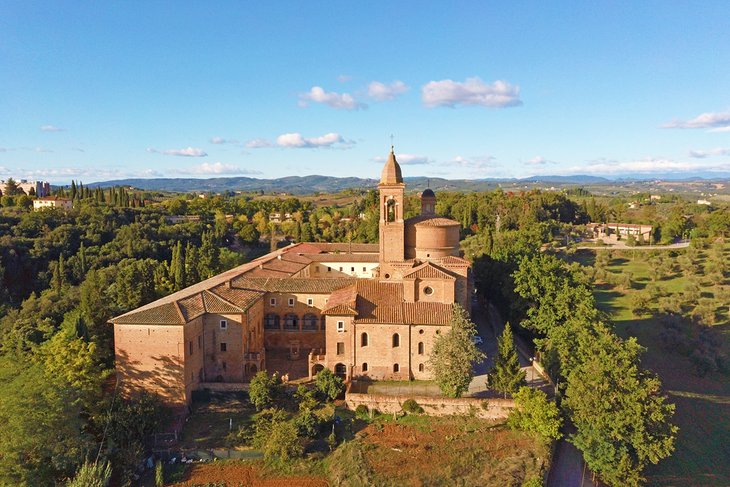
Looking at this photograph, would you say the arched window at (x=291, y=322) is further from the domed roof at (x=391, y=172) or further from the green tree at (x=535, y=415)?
the green tree at (x=535, y=415)

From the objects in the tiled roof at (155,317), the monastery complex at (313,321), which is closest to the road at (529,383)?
the monastery complex at (313,321)

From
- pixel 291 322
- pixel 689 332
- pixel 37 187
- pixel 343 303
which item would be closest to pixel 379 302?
pixel 343 303

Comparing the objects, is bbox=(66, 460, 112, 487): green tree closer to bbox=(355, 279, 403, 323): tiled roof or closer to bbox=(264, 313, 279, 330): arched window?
bbox=(355, 279, 403, 323): tiled roof

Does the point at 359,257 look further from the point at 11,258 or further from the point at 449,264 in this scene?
the point at 11,258

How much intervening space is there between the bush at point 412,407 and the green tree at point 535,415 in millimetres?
5072

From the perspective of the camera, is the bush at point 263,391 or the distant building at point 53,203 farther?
the distant building at point 53,203

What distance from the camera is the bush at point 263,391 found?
28.8 metres

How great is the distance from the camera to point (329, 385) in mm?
29984

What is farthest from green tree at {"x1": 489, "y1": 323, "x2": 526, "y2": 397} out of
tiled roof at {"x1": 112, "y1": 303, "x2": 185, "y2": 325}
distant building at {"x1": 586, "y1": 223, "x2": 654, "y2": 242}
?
distant building at {"x1": 586, "y1": 223, "x2": 654, "y2": 242}

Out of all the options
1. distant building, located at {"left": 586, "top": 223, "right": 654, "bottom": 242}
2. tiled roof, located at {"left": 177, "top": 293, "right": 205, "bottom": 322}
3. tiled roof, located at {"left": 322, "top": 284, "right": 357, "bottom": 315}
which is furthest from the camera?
distant building, located at {"left": 586, "top": 223, "right": 654, "bottom": 242}

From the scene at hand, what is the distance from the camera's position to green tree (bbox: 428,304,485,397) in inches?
1136

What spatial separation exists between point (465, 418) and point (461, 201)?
7231cm

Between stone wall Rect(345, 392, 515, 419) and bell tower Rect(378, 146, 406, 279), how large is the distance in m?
12.0

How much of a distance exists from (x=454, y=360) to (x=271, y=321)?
16365mm
